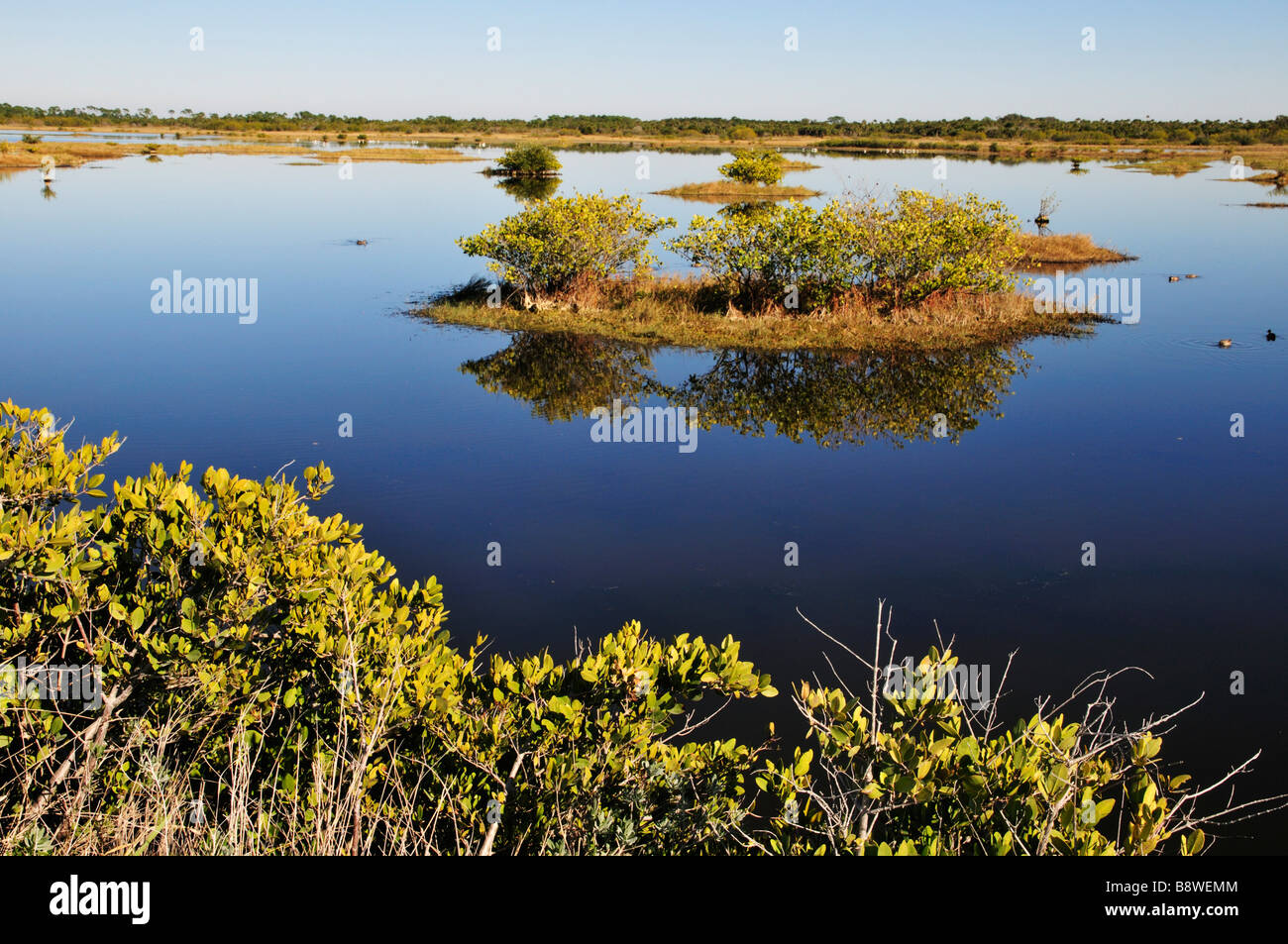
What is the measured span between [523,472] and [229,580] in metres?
9.08

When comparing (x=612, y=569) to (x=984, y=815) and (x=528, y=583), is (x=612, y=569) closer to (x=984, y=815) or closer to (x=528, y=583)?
(x=528, y=583)

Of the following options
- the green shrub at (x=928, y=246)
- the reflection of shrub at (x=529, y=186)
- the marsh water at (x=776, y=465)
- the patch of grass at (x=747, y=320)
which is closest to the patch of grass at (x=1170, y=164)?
the reflection of shrub at (x=529, y=186)

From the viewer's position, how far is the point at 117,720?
18.0ft

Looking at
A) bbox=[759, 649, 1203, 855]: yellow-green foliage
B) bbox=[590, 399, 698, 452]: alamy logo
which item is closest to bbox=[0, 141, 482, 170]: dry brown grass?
bbox=[590, 399, 698, 452]: alamy logo

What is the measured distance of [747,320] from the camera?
2294 centimetres

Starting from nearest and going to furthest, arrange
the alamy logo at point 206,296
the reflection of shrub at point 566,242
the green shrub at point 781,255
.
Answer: the green shrub at point 781,255 → the reflection of shrub at point 566,242 → the alamy logo at point 206,296

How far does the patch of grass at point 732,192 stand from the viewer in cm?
5181

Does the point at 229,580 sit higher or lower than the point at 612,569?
higher

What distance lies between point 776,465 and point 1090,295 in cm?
1814

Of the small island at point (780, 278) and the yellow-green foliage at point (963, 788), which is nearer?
the yellow-green foliage at point (963, 788)

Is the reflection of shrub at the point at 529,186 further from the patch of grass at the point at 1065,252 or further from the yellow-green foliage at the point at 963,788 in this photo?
the yellow-green foliage at the point at 963,788

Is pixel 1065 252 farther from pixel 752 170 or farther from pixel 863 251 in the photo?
pixel 752 170
